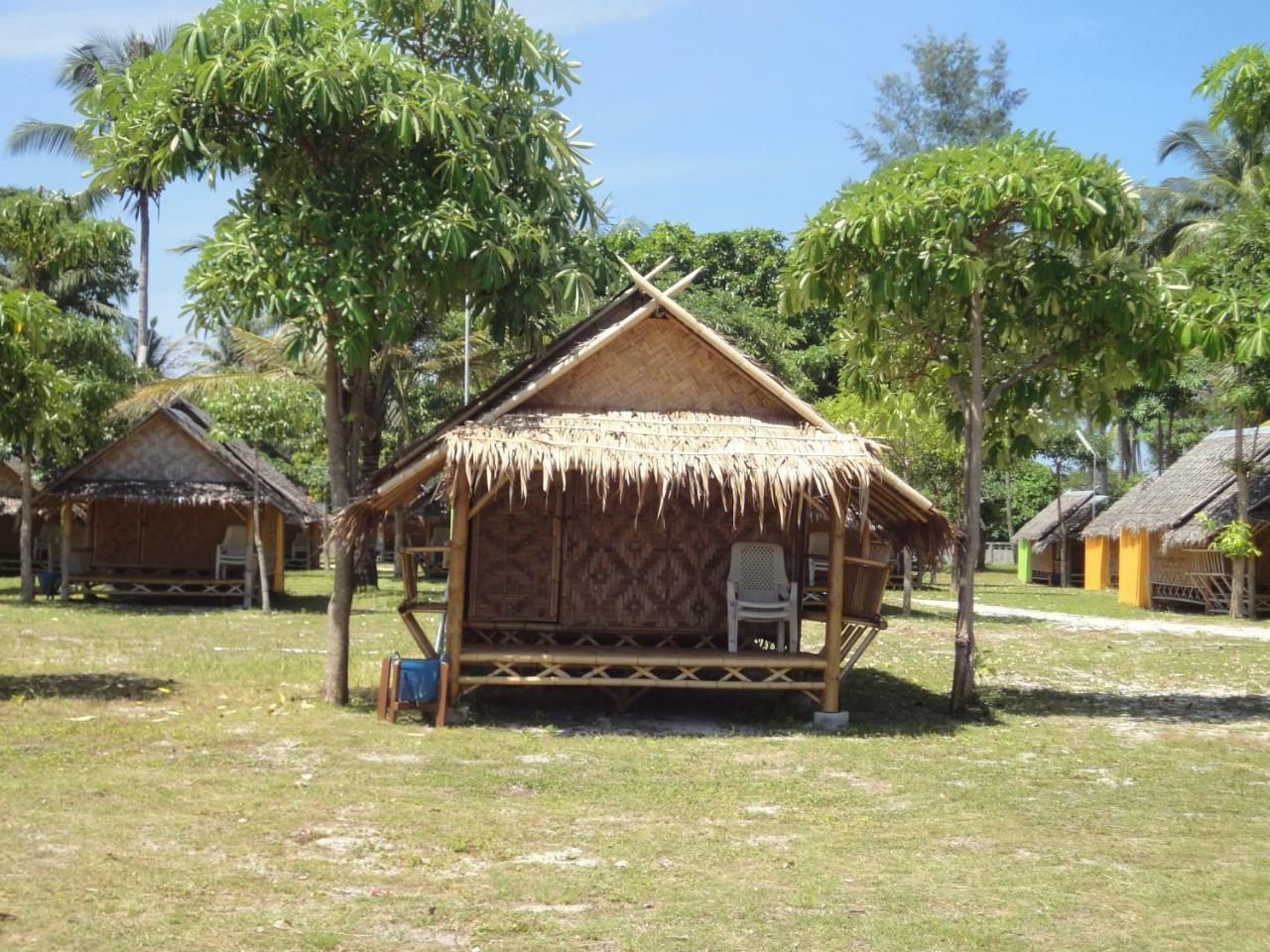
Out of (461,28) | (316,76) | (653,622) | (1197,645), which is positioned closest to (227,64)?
(316,76)

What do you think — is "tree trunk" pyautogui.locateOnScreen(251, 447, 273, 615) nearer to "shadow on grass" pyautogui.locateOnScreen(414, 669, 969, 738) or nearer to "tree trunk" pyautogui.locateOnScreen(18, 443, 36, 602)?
"tree trunk" pyautogui.locateOnScreen(18, 443, 36, 602)

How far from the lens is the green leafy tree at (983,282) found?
11391 mm

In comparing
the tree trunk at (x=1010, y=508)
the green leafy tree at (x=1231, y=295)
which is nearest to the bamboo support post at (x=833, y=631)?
the green leafy tree at (x=1231, y=295)

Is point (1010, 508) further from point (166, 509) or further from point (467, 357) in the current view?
point (166, 509)

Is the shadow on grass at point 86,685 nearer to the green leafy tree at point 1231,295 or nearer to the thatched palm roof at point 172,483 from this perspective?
the thatched palm roof at point 172,483

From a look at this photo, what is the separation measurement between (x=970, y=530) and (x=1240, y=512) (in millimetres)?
16773

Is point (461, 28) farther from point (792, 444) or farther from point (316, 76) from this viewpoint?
point (792, 444)

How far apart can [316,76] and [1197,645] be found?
16.1m

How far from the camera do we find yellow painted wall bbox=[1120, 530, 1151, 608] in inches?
1211

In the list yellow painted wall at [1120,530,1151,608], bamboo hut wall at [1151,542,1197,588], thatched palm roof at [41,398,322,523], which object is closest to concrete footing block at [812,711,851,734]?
thatched palm roof at [41,398,322,523]

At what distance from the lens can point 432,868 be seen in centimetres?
650

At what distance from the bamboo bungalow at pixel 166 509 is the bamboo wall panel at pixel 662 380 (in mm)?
13495

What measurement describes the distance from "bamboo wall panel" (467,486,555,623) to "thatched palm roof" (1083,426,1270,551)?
18876 millimetres

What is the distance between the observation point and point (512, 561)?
1295 cm
